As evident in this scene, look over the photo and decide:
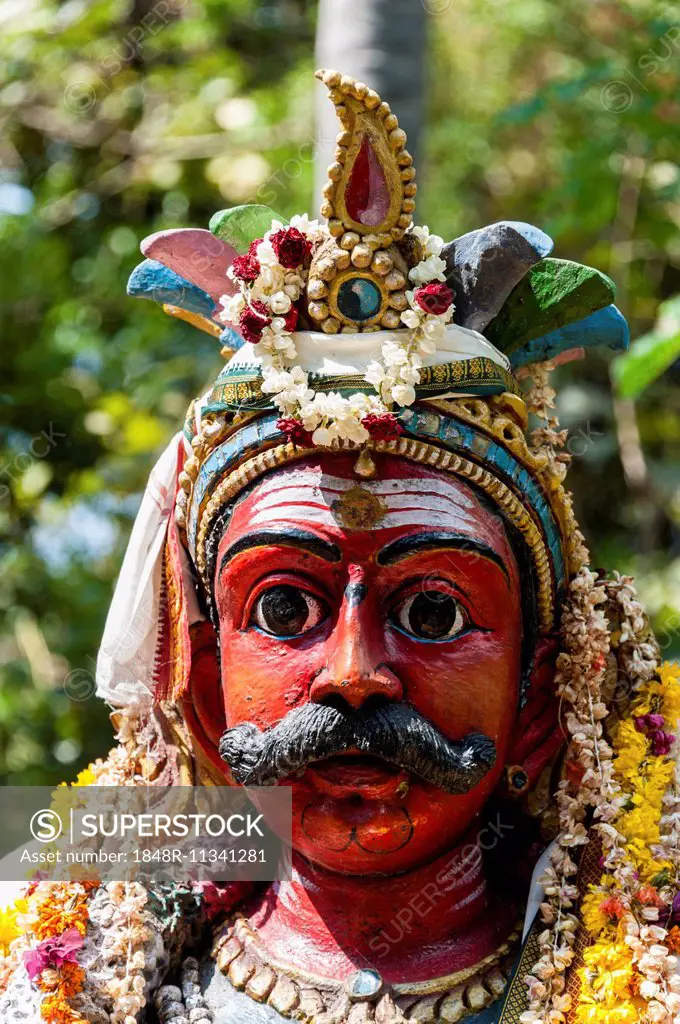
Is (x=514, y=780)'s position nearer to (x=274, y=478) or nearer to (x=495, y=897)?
(x=495, y=897)

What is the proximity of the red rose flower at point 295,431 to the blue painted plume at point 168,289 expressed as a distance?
667mm

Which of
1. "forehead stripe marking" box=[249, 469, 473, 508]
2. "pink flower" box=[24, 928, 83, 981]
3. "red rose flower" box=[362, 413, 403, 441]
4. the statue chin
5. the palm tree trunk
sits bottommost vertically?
"pink flower" box=[24, 928, 83, 981]

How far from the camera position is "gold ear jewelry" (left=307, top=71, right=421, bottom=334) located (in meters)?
3.83

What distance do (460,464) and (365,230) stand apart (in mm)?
678

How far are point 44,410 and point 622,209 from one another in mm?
4369

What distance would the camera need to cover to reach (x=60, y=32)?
32.2 ft

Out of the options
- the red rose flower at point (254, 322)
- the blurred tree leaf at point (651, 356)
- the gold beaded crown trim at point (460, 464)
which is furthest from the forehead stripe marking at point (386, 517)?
the blurred tree leaf at point (651, 356)

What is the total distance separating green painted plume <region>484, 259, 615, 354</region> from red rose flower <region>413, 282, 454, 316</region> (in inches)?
12.8

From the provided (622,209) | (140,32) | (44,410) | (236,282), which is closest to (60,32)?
(140,32)

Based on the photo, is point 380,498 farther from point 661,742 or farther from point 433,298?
point 661,742

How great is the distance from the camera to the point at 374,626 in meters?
3.73

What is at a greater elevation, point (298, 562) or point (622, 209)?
point (622, 209)

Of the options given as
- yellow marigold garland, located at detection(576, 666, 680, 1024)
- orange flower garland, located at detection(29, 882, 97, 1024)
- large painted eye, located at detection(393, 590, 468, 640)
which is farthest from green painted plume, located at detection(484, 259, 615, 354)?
orange flower garland, located at detection(29, 882, 97, 1024)

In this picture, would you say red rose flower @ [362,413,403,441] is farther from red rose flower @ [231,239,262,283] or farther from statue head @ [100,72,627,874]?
red rose flower @ [231,239,262,283]
